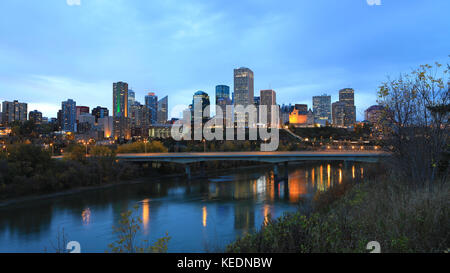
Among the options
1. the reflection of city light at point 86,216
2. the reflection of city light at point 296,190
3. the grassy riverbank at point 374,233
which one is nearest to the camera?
the grassy riverbank at point 374,233

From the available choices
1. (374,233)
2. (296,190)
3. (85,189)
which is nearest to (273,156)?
(296,190)

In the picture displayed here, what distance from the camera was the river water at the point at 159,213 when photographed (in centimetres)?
1841

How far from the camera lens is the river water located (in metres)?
18.4

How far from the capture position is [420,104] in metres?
13.3

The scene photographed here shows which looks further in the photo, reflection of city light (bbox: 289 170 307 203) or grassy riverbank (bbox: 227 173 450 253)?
reflection of city light (bbox: 289 170 307 203)

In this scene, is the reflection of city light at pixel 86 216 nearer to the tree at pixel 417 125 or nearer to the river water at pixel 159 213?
the river water at pixel 159 213

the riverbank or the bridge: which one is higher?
the bridge

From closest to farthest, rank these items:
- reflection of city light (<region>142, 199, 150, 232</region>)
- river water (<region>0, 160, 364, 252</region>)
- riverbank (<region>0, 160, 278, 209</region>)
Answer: river water (<region>0, 160, 364, 252</region>) < reflection of city light (<region>142, 199, 150, 232</region>) < riverbank (<region>0, 160, 278, 209</region>)

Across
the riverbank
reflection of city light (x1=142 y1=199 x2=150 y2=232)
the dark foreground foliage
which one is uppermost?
the dark foreground foliage

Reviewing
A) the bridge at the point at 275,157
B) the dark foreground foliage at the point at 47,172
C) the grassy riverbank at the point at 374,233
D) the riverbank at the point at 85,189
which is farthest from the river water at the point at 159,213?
the bridge at the point at 275,157

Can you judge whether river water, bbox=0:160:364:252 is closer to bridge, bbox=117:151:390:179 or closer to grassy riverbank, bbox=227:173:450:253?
grassy riverbank, bbox=227:173:450:253

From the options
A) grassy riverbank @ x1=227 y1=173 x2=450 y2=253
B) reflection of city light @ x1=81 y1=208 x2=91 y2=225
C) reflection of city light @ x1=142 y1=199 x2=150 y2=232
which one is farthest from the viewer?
reflection of city light @ x1=81 y1=208 x2=91 y2=225

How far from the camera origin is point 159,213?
25.8 metres

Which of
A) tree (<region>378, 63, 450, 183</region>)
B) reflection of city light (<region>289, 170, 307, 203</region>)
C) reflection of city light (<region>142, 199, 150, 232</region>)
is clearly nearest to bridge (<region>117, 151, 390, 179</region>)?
reflection of city light (<region>289, 170, 307, 203</region>)
